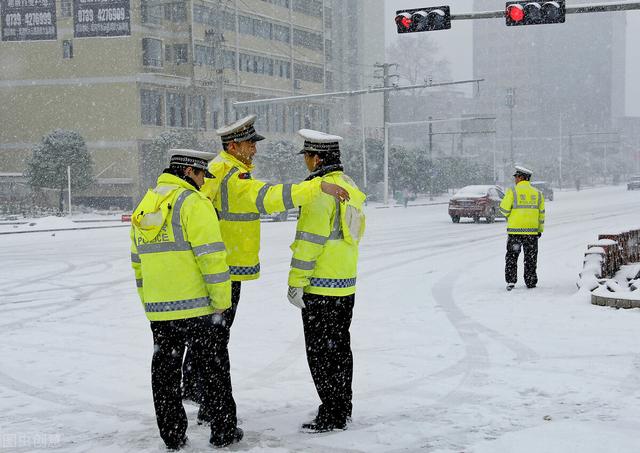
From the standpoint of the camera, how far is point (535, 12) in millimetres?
16219

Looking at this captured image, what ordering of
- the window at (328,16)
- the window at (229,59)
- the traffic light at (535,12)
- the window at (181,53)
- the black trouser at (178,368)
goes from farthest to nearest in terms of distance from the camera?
the window at (328,16), the window at (229,59), the window at (181,53), the traffic light at (535,12), the black trouser at (178,368)

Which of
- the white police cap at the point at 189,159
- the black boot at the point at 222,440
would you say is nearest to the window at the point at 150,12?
the white police cap at the point at 189,159

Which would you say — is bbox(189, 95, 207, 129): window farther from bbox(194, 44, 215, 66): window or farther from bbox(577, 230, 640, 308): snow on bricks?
bbox(577, 230, 640, 308): snow on bricks

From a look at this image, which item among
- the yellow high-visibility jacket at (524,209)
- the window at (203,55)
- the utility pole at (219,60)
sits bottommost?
the yellow high-visibility jacket at (524,209)

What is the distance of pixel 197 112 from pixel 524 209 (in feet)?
152

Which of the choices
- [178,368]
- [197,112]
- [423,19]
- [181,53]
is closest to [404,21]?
[423,19]

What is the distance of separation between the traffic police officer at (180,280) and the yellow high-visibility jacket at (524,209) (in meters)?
8.03

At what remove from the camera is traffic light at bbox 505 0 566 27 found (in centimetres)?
1602

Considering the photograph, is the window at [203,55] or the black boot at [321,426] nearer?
the black boot at [321,426]

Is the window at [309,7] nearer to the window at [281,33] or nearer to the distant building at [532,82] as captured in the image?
the window at [281,33]

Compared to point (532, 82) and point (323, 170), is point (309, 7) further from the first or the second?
point (532, 82)

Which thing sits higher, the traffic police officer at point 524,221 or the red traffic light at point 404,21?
the red traffic light at point 404,21

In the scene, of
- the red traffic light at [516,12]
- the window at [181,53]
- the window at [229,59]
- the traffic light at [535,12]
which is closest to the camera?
the traffic light at [535,12]

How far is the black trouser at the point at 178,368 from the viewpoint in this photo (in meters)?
5.41
